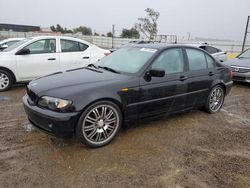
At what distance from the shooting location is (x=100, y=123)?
3.38m

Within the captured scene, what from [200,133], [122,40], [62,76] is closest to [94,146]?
[62,76]

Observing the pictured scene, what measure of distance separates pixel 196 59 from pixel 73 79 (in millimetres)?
2482

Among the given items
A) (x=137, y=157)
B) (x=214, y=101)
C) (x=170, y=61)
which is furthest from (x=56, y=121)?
(x=214, y=101)

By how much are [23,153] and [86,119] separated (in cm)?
101

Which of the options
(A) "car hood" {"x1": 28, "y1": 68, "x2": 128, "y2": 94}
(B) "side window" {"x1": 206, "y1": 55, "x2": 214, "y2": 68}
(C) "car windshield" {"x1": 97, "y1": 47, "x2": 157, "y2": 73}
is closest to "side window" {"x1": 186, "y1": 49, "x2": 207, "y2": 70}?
(B) "side window" {"x1": 206, "y1": 55, "x2": 214, "y2": 68}

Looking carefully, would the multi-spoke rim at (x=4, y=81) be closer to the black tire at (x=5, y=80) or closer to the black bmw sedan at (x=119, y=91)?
the black tire at (x=5, y=80)

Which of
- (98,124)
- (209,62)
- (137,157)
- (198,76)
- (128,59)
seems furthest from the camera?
(209,62)

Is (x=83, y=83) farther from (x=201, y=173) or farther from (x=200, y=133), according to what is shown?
(x=200, y=133)

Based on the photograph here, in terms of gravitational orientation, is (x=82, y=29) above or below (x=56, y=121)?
above

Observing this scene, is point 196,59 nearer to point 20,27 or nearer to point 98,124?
point 98,124

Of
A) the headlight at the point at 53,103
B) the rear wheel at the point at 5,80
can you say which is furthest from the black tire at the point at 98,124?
the rear wheel at the point at 5,80

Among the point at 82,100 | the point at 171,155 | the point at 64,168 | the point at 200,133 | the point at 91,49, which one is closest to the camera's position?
the point at 64,168

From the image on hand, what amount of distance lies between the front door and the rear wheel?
28 centimetres

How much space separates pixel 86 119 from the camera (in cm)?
321
